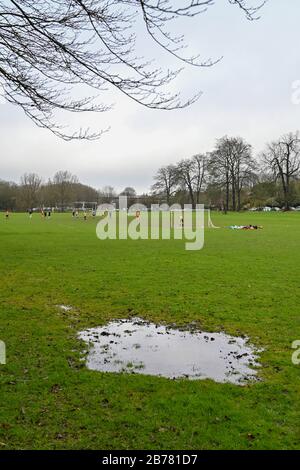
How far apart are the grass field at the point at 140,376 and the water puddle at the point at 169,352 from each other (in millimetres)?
289

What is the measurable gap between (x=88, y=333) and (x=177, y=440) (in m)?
4.17

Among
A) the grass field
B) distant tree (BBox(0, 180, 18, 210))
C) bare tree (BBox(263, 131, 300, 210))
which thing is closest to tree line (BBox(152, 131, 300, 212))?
bare tree (BBox(263, 131, 300, 210))

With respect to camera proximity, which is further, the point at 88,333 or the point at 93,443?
the point at 88,333

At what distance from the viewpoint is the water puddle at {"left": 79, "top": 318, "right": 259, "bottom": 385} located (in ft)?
21.6

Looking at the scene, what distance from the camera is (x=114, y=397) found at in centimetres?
562

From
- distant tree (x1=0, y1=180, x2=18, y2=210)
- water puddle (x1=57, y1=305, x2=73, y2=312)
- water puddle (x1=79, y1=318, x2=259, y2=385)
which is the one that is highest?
distant tree (x1=0, y1=180, x2=18, y2=210)

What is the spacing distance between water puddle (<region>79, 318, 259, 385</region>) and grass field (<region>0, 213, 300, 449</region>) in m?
0.29

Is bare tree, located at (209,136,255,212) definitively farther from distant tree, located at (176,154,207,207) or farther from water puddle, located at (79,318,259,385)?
water puddle, located at (79,318,259,385)

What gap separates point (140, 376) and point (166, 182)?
101 metres

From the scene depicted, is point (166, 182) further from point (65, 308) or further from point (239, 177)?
point (65, 308)

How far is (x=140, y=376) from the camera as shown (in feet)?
20.8

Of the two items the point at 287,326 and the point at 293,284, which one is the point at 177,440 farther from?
the point at 293,284
